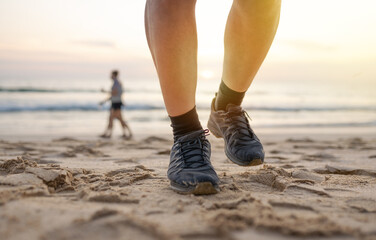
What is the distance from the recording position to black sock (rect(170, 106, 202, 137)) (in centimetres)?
171

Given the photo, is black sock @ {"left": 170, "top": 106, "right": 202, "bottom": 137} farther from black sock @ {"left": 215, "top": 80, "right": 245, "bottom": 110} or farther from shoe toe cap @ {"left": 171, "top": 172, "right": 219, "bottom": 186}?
black sock @ {"left": 215, "top": 80, "right": 245, "bottom": 110}

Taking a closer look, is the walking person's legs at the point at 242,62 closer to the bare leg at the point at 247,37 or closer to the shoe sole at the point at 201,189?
the bare leg at the point at 247,37

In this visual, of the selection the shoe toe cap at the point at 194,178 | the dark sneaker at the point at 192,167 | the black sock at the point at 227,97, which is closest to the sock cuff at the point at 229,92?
the black sock at the point at 227,97

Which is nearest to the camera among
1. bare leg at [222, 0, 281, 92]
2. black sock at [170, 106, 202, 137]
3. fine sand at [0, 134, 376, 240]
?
fine sand at [0, 134, 376, 240]

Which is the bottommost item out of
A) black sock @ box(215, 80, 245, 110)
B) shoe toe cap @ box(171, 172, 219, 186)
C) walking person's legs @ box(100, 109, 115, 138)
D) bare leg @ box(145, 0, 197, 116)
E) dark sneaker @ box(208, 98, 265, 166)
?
walking person's legs @ box(100, 109, 115, 138)

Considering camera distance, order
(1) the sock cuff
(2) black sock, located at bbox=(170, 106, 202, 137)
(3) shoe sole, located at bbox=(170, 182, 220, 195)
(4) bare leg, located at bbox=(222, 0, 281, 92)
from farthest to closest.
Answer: (1) the sock cuff < (4) bare leg, located at bbox=(222, 0, 281, 92) < (2) black sock, located at bbox=(170, 106, 202, 137) < (3) shoe sole, located at bbox=(170, 182, 220, 195)

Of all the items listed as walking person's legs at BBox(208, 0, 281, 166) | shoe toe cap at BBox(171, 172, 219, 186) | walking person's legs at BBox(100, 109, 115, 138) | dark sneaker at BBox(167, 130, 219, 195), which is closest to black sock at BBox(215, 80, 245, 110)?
walking person's legs at BBox(208, 0, 281, 166)

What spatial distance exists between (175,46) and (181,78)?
147 millimetres

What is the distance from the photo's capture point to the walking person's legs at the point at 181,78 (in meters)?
1.58

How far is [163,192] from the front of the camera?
158 centimetres

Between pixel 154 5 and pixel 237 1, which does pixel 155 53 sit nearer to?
pixel 154 5

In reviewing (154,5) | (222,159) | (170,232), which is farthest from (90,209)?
(222,159)

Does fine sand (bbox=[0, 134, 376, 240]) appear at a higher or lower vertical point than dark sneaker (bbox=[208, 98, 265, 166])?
lower

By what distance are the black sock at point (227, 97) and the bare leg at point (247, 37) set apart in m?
0.03
